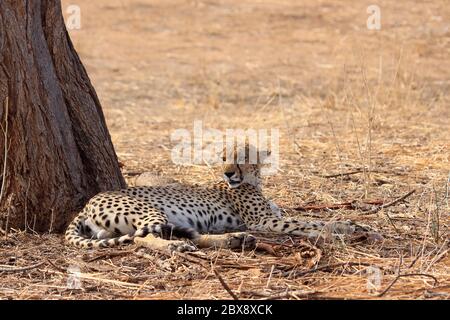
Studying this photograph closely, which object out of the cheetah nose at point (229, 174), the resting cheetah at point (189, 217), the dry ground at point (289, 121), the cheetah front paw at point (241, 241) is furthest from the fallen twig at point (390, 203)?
the cheetah front paw at point (241, 241)

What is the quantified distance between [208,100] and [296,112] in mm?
1209

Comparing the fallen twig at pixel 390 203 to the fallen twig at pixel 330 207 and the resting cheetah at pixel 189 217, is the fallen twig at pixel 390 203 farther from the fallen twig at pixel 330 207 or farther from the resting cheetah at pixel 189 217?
the resting cheetah at pixel 189 217

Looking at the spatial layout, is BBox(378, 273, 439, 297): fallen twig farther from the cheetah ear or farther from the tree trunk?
the tree trunk

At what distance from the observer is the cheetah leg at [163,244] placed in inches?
199

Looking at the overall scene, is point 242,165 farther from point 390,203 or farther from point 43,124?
point 43,124

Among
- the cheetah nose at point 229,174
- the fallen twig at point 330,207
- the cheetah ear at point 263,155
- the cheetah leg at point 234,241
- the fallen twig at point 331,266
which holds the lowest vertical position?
the fallen twig at point 330,207

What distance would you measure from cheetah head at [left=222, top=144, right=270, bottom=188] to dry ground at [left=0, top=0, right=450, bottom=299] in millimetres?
349

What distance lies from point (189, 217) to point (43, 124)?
1057mm

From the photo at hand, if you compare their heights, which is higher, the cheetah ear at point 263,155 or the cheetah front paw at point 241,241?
the cheetah ear at point 263,155

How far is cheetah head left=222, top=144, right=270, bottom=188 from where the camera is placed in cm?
624

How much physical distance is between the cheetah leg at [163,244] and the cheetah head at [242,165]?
3.77 feet

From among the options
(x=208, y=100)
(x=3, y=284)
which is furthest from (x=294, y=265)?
(x=208, y=100)

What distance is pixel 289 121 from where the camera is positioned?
1006cm

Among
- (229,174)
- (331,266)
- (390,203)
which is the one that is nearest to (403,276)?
(331,266)
